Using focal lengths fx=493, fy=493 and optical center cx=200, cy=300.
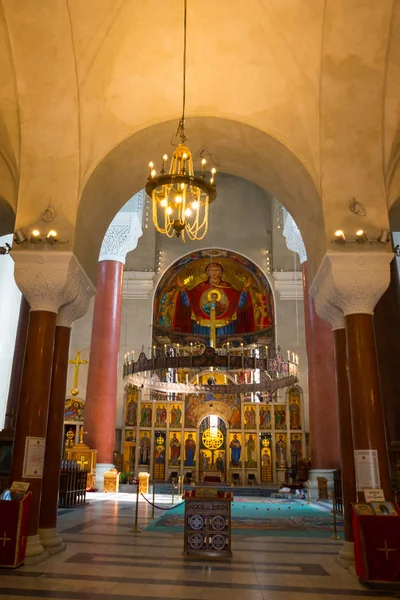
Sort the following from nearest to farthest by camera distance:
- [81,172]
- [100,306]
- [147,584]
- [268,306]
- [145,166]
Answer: [147,584] < [81,172] < [145,166] < [100,306] < [268,306]

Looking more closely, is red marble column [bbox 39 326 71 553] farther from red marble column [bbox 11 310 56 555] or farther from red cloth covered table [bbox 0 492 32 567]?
red cloth covered table [bbox 0 492 32 567]

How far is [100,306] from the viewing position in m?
18.5

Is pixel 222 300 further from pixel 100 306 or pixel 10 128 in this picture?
pixel 10 128

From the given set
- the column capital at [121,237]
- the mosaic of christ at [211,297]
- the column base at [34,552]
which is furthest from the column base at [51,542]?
the mosaic of christ at [211,297]

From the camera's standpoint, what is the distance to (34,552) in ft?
19.8

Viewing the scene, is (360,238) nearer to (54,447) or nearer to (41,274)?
(41,274)

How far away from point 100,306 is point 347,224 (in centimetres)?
1281

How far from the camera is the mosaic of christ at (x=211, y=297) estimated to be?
2552cm

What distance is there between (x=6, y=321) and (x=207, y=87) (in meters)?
15.3

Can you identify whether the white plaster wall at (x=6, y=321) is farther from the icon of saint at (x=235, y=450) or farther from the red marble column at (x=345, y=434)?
the red marble column at (x=345, y=434)

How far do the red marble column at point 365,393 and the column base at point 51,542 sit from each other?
4007mm

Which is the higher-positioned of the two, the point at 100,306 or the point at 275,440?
the point at 100,306

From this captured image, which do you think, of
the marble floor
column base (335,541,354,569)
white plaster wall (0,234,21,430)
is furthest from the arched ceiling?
white plaster wall (0,234,21,430)

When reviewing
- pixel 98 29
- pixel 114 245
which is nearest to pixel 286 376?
pixel 114 245
